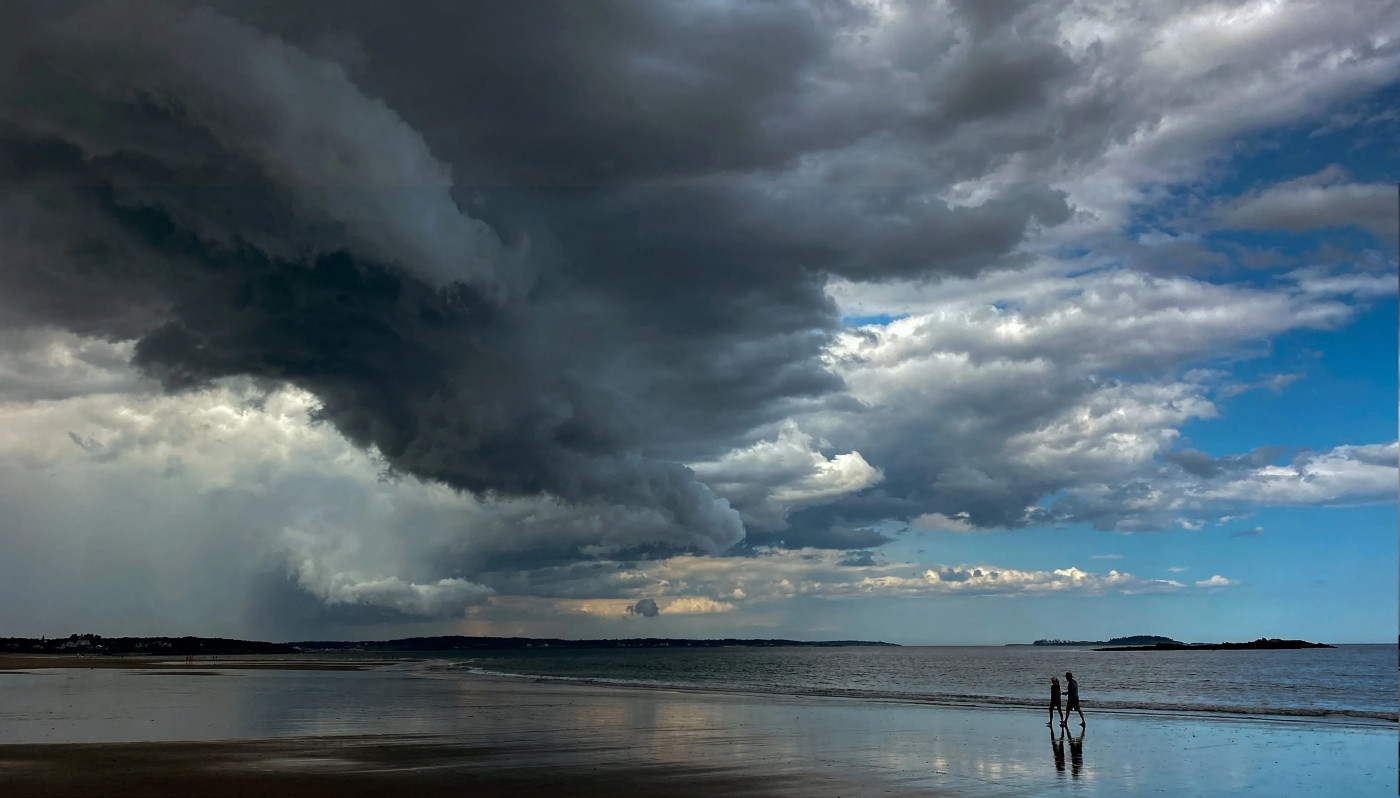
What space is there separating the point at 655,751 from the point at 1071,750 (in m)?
14.5

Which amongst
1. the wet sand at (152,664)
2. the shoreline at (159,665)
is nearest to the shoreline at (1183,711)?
the shoreline at (159,665)

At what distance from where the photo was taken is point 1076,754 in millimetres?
31453

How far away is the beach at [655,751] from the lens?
24.5 metres

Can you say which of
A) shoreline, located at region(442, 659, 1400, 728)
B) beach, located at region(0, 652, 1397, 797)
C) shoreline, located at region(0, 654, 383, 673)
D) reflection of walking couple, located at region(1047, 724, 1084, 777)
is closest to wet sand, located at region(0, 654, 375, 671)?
shoreline, located at region(0, 654, 383, 673)

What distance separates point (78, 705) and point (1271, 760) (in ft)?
180

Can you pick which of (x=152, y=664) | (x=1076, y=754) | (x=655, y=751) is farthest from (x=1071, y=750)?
(x=152, y=664)

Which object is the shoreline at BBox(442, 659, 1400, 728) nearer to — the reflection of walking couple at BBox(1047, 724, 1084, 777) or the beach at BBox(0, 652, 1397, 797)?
the beach at BBox(0, 652, 1397, 797)

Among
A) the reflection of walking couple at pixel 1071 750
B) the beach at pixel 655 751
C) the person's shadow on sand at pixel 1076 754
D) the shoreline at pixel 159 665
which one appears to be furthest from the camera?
the shoreline at pixel 159 665

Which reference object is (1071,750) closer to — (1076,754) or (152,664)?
(1076,754)

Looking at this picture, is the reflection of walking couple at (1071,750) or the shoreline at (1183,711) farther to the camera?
the shoreline at (1183,711)

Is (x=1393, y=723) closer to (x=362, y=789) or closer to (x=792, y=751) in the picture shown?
(x=792, y=751)

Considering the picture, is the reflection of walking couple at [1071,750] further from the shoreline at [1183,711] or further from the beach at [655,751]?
the shoreline at [1183,711]

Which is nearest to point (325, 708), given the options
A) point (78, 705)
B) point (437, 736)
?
point (78, 705)

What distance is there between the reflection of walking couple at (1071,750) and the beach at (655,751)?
140mm
